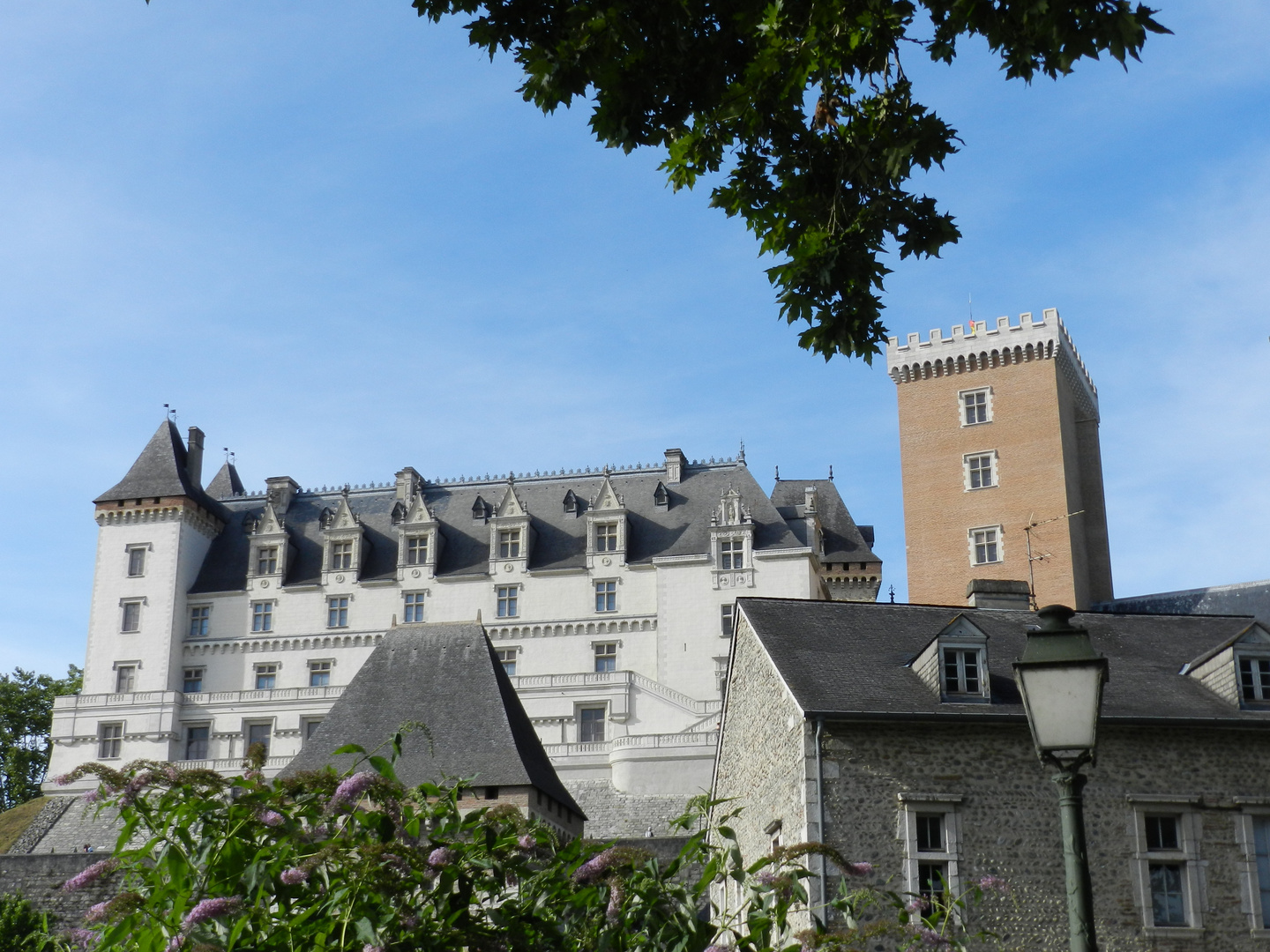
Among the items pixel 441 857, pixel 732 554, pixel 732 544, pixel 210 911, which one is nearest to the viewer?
pixel 210 911

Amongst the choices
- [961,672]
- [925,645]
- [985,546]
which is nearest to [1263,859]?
[961,672]

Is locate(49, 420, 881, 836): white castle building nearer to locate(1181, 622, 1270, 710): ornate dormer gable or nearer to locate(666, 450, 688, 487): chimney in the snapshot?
locate(666, 450, 688, 487): chimney

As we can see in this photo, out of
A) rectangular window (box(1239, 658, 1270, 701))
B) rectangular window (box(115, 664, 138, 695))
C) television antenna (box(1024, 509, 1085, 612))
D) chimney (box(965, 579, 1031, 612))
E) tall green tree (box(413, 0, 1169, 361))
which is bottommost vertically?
rectangular window (box(1239, 658, 1270, 701))

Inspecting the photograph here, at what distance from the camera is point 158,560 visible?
47.8 meters

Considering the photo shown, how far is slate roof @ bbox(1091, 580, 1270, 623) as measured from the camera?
31.5 meters

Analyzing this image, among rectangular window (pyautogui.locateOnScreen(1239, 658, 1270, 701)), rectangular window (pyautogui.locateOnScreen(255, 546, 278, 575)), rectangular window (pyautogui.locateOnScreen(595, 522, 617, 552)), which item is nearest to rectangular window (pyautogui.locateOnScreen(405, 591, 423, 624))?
rectangular window (pyautogui.locateOnScreen(255, 546, 278, 575))

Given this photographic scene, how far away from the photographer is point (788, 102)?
20.7 ft

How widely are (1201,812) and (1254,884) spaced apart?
3.13 ft

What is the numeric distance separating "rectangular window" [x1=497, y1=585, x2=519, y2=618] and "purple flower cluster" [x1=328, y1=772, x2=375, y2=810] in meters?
39.0

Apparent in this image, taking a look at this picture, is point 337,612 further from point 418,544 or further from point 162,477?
point 162,477

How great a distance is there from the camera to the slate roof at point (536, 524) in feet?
151

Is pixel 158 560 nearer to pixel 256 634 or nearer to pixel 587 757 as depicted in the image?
pixel 256 634

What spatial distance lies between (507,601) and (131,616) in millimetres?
12375

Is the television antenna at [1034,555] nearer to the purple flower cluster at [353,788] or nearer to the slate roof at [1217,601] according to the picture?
the slate roof at [1217,601]
